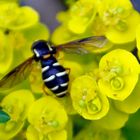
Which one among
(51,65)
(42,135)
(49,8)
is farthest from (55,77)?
(49,8)

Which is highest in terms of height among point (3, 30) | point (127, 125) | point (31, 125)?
point (3, 30)

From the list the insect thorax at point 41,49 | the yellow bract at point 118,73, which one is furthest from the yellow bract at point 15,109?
the yellow bract at point 118,73

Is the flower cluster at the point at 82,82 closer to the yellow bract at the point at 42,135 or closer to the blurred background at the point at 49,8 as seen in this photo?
the yellow bract at the point at 42,135

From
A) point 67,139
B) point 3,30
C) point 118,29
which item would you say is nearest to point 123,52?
point 118,29

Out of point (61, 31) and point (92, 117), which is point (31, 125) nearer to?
point (92, 117)

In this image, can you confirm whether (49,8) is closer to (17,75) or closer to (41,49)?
(41,49)

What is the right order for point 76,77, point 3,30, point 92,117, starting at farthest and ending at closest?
point 3,30
point 76,77
point 92,117
